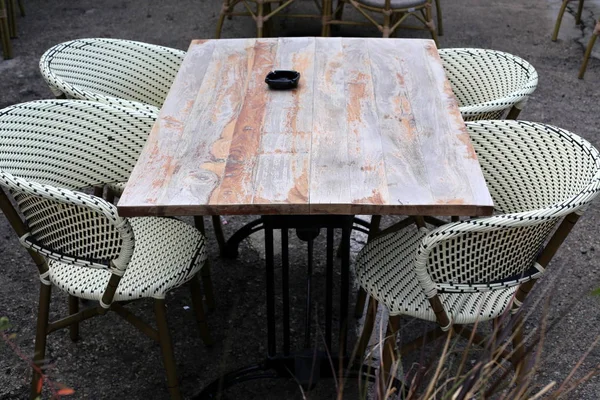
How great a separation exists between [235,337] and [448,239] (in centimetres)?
106

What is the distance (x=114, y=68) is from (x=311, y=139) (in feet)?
3.44

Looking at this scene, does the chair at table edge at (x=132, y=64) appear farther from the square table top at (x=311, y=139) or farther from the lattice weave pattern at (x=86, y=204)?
the lattice weave pattern at (x=86, y=204)

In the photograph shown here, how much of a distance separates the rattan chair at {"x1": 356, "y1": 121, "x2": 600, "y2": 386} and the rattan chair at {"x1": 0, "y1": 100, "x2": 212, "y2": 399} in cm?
59

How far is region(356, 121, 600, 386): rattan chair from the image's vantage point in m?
1.87

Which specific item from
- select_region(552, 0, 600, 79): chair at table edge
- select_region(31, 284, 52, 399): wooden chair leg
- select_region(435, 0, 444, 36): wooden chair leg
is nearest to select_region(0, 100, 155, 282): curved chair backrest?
select_region(31, 284, 52, 399): wooden chair leg

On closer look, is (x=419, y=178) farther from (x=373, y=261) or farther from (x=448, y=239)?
(x=373, y=261)

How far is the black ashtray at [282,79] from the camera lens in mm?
2393

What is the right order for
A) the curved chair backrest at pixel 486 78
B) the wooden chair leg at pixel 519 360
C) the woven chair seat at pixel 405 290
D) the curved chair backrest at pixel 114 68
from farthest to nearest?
the curved chair backrest at pixel 114 68 → the curved chair backrest at pixel 486 78 → the woven chair seat at pixel 405 290 → the wooden chair leg at pixel 519 360

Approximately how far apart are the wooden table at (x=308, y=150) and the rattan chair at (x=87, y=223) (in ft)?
0.55

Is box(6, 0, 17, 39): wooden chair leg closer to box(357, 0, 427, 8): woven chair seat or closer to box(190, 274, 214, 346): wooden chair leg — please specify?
box(357, 0, 427, 8): woven chair seat

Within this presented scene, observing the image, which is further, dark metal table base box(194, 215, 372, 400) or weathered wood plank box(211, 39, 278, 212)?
dark metal table base box(194, 215, 372, 400)

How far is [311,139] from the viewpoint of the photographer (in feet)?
6.84

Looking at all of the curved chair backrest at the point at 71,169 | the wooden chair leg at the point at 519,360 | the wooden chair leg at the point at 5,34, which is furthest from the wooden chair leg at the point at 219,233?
the wooden chair leg at the point at 5,34

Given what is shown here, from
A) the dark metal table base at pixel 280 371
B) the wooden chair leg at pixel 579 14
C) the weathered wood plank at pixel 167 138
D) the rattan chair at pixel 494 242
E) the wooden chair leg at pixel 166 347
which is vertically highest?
the weathered wood plank at pixel 167 138
